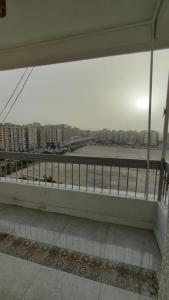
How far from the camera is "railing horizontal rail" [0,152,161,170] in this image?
200 cm

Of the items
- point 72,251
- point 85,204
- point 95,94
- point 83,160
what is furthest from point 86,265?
point 95,94

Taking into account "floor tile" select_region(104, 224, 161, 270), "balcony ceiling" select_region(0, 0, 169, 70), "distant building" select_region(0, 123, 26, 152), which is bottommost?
"floor tile" select_region(104, 224, 161, 270)

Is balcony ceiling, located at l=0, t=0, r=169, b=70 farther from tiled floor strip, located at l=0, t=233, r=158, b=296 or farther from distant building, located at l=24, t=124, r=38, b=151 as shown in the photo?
tiled floor strip, located at l=0, t=233, r=158, b=296

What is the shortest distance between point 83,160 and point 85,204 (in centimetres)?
61

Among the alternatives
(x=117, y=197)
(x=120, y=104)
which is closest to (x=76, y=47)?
(x=120, y=104)

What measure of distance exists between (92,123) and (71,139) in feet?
1.24

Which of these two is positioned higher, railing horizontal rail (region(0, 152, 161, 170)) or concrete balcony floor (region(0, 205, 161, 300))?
railing horizontal rail (region(0, 152, 161, 170))

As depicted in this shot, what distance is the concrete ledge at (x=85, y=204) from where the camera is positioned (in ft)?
6.68

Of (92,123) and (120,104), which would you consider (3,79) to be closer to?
(92,123)

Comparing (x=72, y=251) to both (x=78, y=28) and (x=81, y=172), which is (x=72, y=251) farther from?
(x=78, y=28)

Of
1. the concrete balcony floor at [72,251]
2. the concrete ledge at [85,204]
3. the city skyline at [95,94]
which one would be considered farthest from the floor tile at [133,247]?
the city skyline at [95,94]

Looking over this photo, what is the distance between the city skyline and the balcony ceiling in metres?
0.14

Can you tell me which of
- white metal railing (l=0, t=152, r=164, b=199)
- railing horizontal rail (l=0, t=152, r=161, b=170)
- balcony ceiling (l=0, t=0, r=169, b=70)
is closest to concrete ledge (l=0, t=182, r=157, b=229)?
white metal railing (l=0, t=152, r=164, b=199)

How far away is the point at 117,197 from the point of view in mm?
2125
